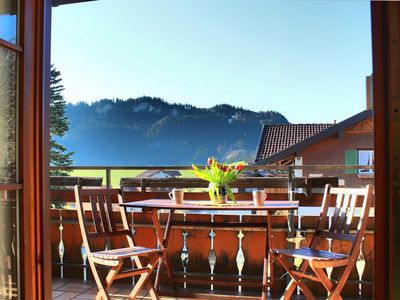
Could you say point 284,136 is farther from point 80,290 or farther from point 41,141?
point 41,141

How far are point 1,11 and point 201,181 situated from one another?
2.46 meters

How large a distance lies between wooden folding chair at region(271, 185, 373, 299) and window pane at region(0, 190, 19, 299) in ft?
5.26

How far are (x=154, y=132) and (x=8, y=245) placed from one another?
298 inches

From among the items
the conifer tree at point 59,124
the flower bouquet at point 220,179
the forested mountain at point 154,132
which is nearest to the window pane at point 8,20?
the flower bouquet at point 220,179

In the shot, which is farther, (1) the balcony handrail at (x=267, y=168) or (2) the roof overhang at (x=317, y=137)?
(2) the roof overhang at (x=317, y=137)

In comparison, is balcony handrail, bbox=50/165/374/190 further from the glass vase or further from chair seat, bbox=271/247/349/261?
chair seat, bbox=271/247/349/261

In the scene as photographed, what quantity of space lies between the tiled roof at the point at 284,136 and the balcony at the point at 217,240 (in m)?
7.29

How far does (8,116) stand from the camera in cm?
156

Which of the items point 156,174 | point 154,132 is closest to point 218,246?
point 156,174

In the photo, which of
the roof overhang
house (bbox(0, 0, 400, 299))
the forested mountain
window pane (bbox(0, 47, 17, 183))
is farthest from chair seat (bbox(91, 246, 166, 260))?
the roof overhang

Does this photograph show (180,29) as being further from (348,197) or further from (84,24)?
(348,197)

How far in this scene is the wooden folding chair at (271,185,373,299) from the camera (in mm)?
2475

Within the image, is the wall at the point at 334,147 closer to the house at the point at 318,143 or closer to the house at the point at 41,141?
the house at the point at 318,143

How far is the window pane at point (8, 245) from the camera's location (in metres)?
1.50
